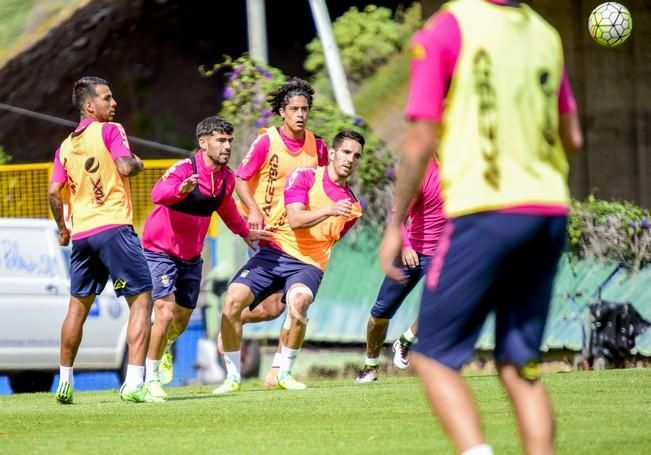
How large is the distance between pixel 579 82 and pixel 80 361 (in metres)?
8.37

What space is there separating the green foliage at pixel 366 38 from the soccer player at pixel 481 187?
20.9 meters

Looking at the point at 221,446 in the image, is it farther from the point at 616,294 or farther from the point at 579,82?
the point at 579,82

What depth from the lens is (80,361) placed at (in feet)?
56.6

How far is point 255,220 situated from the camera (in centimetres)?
1223

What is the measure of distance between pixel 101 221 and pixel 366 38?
1713cm

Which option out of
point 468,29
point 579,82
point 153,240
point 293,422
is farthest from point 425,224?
point 579,82

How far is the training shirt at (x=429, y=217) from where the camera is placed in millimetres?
12586

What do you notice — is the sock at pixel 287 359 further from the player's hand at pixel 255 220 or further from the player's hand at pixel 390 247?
the player's hand at pixel 390 247

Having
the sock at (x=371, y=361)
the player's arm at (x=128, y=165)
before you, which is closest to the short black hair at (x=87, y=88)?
the player's arm at (x=128, y=165)

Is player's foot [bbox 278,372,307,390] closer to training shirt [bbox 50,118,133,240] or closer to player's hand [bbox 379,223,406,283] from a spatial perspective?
training shirt [bbox 50,118,133,240]

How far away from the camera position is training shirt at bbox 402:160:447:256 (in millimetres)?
12586

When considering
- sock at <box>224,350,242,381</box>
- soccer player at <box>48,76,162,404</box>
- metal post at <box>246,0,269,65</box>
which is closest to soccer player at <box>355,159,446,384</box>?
sock at <box>224,350,242,381</box>

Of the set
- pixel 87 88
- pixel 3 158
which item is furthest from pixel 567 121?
pixel 3 158

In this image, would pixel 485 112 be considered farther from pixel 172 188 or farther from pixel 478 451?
pixel 172 188
